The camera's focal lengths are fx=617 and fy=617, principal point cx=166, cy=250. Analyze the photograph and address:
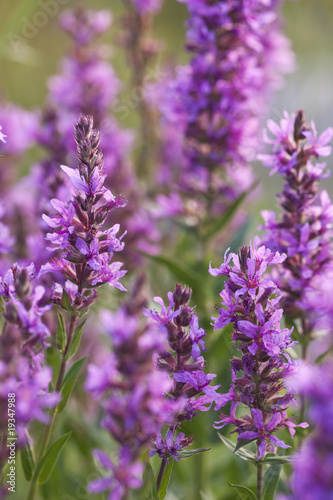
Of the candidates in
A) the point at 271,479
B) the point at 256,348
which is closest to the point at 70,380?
the point at 256,348

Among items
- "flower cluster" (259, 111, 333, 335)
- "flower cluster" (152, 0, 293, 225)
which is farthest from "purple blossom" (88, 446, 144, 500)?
"flower cluster" (152, 0, 293, 225)

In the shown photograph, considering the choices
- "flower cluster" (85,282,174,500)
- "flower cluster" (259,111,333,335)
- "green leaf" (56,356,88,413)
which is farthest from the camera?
"flower cluster" (259,111,333,335)

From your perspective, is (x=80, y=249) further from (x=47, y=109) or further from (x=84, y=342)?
(x=84, y=342)

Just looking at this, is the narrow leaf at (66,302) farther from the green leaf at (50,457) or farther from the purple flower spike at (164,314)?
the green leaf at (50,457)

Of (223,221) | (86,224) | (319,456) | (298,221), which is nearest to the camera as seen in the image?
(319,456)

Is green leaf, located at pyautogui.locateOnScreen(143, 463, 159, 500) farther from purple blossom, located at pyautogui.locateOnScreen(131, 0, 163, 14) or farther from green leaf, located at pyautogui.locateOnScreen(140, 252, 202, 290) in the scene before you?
purple blossom, located at pyautogui.locateOnScreen(131, 0, 163, 14)

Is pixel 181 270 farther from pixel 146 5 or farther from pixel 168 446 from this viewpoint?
pixel 146 5

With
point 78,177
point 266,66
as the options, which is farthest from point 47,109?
point 78,177

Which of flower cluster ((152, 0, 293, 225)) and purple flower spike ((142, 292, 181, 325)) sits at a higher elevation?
flower cluster ((152, 0, 293, 225))
